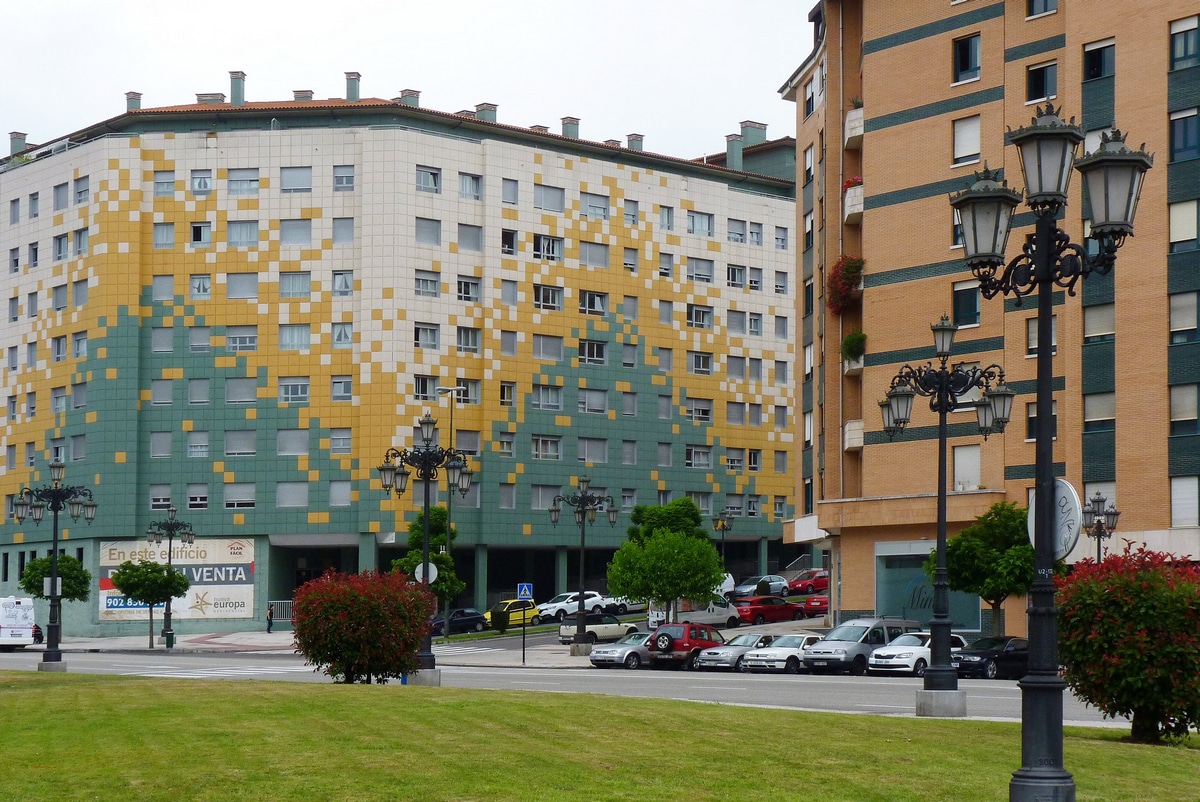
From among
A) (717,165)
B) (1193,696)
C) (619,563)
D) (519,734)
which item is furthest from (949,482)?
(717,165)

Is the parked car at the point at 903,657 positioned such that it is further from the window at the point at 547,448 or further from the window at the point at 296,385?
the window at the point at 296,385

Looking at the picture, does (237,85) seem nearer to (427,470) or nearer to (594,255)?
(594,255)

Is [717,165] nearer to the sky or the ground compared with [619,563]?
nearer to the sky

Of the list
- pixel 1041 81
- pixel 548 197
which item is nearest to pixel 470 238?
pixel 548 197

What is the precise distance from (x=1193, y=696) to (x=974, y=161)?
115ft

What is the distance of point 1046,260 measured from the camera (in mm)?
11695

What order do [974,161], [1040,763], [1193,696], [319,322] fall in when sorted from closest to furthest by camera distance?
[1040,763]
[1193,696]
[974,161]
[319,322]

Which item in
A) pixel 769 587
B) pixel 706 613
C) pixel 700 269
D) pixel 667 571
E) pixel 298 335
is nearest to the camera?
pixel 667 571

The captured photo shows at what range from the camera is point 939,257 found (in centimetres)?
5134

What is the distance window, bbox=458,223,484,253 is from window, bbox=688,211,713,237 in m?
14.0

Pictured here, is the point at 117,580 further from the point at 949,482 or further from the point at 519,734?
the point at 519,734

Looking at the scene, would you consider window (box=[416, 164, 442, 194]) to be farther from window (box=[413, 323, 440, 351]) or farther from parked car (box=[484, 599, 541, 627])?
parked car (box=[484, 599, 541, 627])

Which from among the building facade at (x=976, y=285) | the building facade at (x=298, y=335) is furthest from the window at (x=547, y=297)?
the building facade at (x=976, y=285)

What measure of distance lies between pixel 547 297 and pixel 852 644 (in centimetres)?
4417
